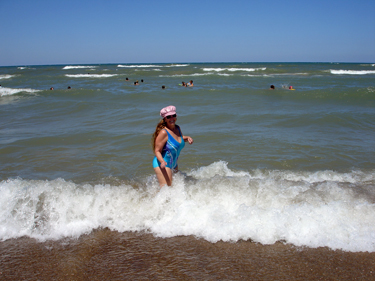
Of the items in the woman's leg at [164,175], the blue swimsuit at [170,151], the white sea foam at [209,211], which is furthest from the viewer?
the woman's leg at [164,175]

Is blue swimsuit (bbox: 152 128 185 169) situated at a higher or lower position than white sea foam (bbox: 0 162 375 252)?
higher

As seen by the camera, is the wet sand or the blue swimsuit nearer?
the wet sand

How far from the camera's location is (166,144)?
4.02 m

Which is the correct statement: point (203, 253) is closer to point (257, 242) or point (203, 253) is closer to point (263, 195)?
point (257, 242)

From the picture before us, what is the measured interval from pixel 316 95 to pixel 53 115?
562 inches

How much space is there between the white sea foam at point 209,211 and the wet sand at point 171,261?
169 millimetres

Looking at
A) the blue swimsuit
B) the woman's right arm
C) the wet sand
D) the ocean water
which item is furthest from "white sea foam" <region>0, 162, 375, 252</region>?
the woman's right arm

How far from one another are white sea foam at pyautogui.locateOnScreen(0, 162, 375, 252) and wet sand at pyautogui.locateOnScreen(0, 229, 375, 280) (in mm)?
169

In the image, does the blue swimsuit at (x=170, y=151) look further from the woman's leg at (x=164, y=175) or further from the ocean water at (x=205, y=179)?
the ocean water at (x=205, y=179)

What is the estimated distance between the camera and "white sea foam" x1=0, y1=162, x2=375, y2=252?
136 inches

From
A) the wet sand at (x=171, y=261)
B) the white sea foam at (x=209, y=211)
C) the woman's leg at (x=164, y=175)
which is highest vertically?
the woman's leg at (x=164, y=175)

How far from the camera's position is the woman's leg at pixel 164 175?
4.18 meters

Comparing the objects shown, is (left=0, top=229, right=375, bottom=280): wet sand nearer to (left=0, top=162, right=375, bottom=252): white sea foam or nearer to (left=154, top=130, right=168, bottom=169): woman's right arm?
(left=0, top=162, right=375, bottom=252): white sea foam

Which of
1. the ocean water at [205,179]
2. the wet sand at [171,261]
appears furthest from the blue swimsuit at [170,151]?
the wet sand at [171,261]
